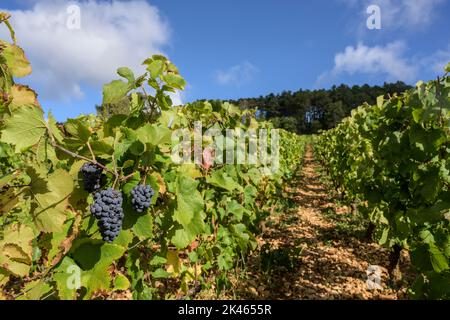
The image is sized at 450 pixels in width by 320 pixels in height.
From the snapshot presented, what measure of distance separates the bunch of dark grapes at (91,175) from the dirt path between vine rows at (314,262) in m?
3.54

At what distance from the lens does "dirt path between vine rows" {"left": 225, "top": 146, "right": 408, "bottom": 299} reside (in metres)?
4.98

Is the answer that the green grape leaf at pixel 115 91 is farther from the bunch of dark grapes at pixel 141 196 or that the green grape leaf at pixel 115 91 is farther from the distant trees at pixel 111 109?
the bunch of dark grapes at pixel 141 196

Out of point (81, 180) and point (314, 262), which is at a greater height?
point (81, 180)

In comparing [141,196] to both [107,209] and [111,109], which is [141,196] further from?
[111,109]

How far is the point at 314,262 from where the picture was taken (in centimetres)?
608

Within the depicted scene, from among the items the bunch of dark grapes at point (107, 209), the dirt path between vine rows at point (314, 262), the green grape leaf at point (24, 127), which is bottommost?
the dirt path between vine rows at point (314, 262)

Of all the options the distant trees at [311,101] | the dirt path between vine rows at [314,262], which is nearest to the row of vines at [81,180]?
the dirt path between vine rows at [314,262]

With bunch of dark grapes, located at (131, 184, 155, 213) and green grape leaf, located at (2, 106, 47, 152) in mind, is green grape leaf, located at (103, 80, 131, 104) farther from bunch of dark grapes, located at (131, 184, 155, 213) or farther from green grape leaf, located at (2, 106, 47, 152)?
bunch of dark grapes, located at (131, 184, 155, 213)

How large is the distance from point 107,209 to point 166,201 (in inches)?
26.0

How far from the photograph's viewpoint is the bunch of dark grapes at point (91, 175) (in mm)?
1494

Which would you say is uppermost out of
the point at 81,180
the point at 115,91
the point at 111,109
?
the point at 111,109

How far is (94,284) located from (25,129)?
0.81 meters

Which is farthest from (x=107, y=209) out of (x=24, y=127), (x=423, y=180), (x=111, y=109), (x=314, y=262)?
(x=314, y=262)

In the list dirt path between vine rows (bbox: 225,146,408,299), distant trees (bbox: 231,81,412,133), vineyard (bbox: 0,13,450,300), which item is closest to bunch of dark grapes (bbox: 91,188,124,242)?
vineyard (bbox: 0,13,450,300)
